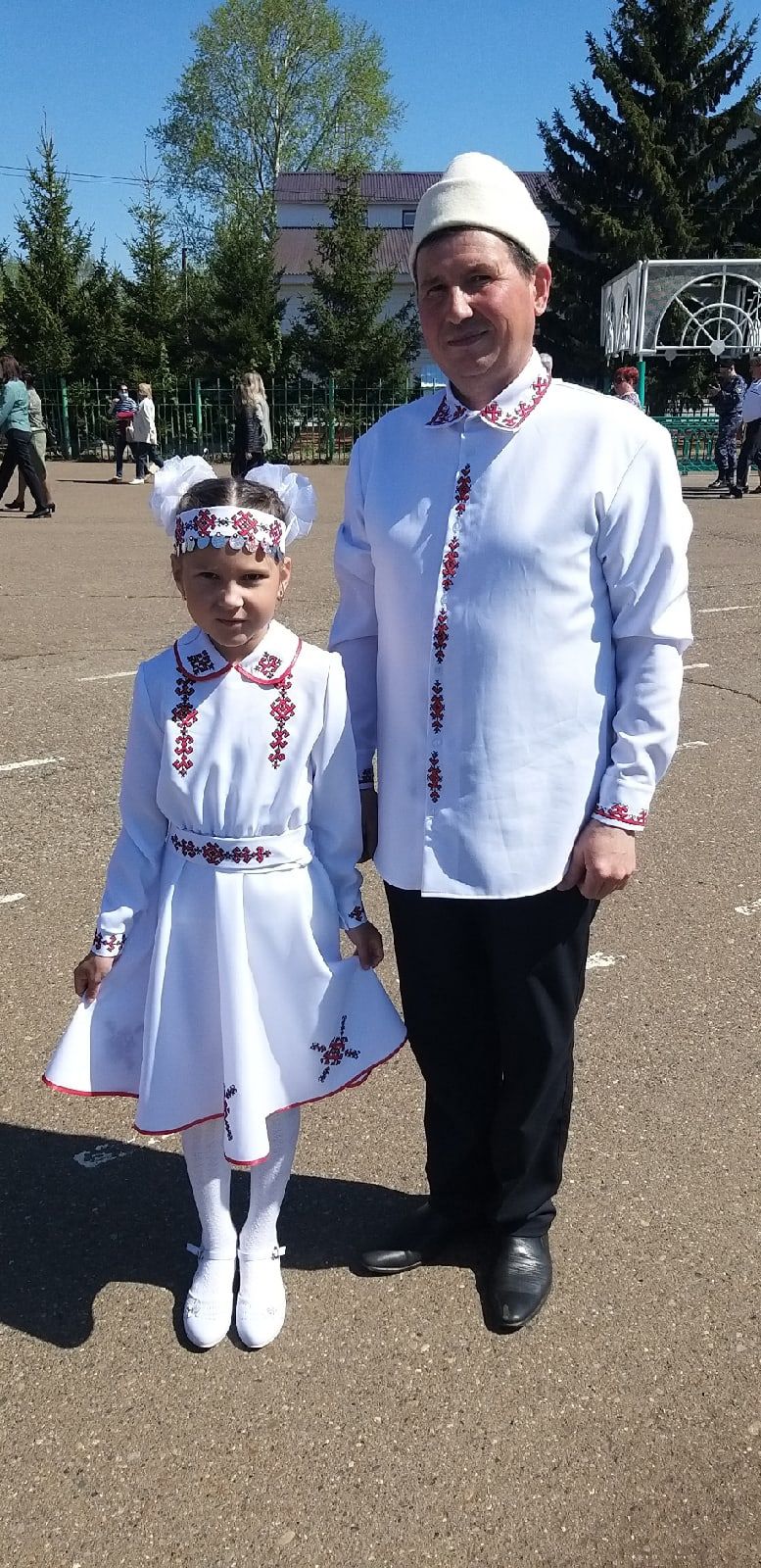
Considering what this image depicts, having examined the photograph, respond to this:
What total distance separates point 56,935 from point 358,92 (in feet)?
173

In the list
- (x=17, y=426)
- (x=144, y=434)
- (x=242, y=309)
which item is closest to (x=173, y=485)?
(x=17, y=426)

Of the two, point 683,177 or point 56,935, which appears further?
point 683,177

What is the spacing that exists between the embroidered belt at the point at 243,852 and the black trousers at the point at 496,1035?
0.89ft

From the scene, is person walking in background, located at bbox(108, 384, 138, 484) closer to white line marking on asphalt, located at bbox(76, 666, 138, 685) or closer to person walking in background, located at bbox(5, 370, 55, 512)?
person walking in background, located at bbox(5, 370, 55, 512)

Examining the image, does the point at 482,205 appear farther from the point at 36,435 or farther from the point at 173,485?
the point at 36,435

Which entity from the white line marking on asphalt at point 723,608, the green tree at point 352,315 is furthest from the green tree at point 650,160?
the white line marking on asphalt at point 723,608

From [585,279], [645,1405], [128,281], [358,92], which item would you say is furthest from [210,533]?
[358,92]

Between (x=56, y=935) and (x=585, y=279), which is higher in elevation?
(x=585, y=279)

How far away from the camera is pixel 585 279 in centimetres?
3316

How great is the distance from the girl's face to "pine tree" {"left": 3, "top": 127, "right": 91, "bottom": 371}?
26.0 metres

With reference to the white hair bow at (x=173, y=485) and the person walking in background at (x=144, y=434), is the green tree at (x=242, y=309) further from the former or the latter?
the white hair bow at (x=173, y=485)

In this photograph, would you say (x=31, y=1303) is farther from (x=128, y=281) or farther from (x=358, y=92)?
(x=358, y=92)

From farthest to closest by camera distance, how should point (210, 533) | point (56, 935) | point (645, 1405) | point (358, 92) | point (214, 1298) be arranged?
point (358, 92), point (56, 935), point (214, 1298), point (645, 1405), point (210, 533)

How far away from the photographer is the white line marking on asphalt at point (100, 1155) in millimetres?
2869
